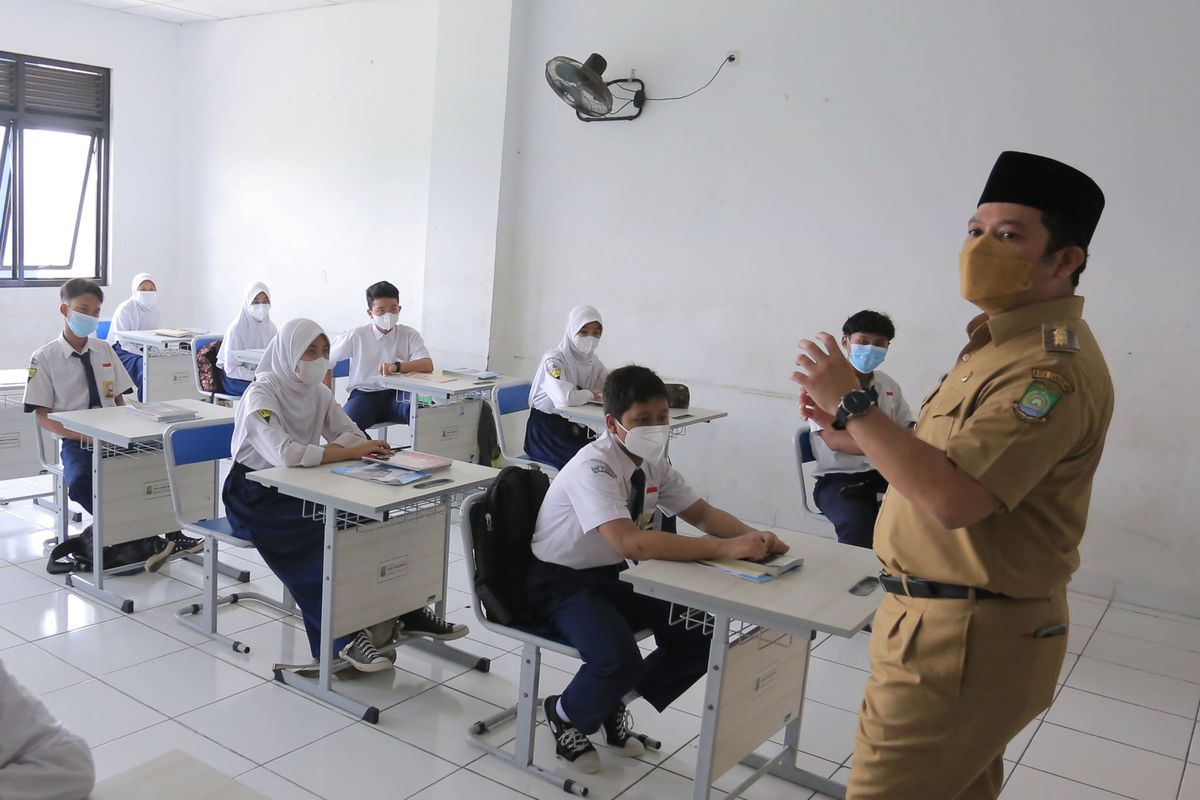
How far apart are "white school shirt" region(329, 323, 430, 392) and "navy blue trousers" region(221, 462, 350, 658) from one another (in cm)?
222

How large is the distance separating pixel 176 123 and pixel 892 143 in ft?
22.2

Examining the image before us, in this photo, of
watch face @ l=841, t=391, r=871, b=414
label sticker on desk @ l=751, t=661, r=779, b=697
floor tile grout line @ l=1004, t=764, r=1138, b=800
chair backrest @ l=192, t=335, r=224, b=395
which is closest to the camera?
watch face @ l=841, t=391, r=871, b=414

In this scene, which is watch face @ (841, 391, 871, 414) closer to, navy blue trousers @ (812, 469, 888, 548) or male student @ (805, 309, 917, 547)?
male student @ (805, 309, 917, 547)

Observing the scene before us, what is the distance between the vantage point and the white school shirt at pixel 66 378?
4016mm

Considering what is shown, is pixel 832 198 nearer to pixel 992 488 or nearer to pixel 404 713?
pixel 404 713

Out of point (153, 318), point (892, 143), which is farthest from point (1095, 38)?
point (153, 318)

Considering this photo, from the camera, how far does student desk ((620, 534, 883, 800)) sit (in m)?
2.12

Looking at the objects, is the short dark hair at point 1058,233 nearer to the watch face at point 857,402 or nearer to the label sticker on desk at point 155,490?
the watch face at point 857,402

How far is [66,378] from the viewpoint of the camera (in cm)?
409

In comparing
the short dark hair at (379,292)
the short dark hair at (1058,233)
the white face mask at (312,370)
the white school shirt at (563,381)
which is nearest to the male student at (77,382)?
the white face mask at (312,370)

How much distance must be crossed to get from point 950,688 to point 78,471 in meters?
3.79

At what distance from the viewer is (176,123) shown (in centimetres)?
875

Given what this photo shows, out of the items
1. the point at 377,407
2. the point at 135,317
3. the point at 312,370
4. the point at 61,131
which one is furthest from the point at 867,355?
the point at 61,131

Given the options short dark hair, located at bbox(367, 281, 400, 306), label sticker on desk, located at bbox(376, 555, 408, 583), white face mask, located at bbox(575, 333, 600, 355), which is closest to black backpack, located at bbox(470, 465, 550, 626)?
label sticker on desk, located at bbox(376, 555, 408, 583)
